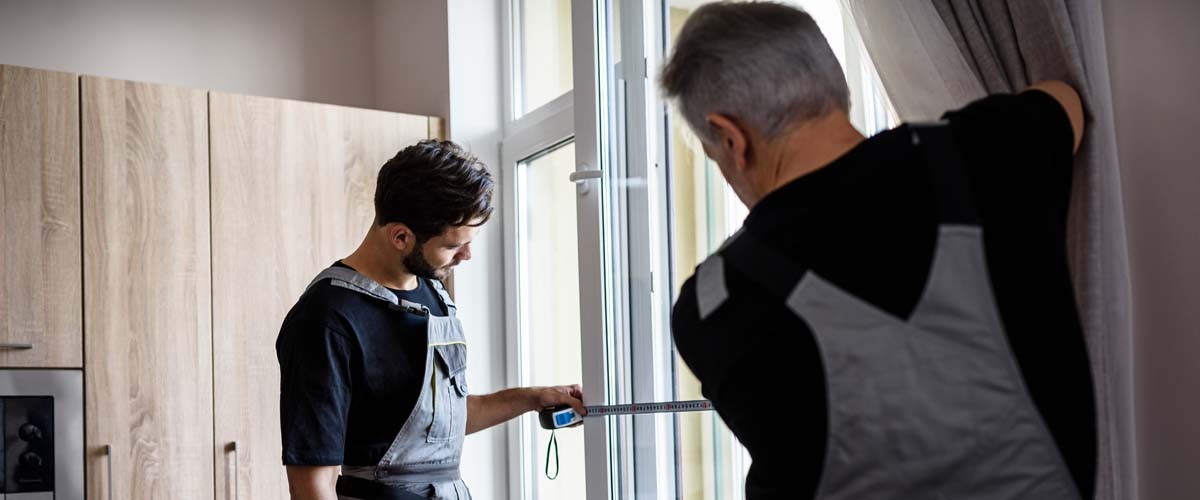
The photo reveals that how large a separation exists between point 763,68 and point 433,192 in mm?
1031

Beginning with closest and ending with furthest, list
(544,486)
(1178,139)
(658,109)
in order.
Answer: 1. (1178,139)
2. (658,109)
3. (544,486)

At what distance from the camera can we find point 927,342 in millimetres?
920

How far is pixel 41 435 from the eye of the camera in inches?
99.3

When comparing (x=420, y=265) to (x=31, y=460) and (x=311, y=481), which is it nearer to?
(x=311, y=481)

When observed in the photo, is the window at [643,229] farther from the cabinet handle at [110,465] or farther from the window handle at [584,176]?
the cabinet handle at [110,465]

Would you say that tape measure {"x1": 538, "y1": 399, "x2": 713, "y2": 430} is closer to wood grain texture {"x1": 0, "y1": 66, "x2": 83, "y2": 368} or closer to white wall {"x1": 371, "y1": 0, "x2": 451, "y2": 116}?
wood grain texture {"x1": 0, "y1": 66, "x2": 83, "y2": 368}

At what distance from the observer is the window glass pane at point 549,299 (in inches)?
112

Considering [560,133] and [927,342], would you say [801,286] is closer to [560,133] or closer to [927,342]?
[927,342]

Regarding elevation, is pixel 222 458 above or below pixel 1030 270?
below

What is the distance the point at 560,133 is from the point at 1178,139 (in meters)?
1.82

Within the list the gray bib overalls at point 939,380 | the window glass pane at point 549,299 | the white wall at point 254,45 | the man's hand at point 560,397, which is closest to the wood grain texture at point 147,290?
the white wall at point 254,45

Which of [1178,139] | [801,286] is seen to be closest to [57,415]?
[801,286]

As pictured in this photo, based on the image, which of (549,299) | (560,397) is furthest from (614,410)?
(549,299)

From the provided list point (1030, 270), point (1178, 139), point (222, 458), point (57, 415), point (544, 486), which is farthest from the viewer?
point (544, 486)
